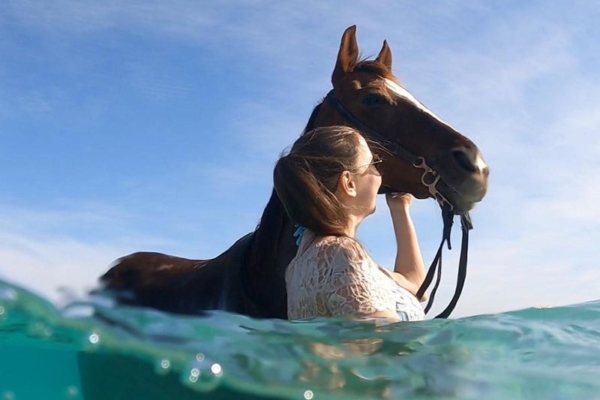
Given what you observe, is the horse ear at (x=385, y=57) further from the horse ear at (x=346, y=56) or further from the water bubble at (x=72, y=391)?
the water bubble at (x=72, y=391)

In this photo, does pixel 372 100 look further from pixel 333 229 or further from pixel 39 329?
pixel 39 329

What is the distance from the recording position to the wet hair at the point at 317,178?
310cm

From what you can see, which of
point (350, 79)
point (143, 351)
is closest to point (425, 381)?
point (143, 351)

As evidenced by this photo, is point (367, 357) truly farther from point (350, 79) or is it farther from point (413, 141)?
point (350, 79)

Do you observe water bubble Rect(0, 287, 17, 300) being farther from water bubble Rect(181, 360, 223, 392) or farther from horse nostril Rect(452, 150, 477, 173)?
horse nostril Rect(452, 150, 477, 173)

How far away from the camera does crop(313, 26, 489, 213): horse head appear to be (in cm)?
425

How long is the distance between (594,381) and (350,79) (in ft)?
7.79

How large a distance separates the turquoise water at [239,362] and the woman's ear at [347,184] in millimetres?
502

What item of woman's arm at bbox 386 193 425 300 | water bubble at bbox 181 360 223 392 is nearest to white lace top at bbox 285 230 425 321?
water bubble at bbox 181 360 223 392

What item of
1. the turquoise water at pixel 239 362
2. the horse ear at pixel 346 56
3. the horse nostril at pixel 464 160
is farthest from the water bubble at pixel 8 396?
the horse ear at pixel 346 56

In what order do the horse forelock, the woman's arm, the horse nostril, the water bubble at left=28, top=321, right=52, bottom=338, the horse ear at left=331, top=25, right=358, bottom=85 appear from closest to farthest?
1. the water bubble at left=28, top=321, right=52, bottom=338
2. the woman's arm
3. the horse nostril
4. the horse forelock
5. the horse ear at left=331, top=25, right=358, bottom=85

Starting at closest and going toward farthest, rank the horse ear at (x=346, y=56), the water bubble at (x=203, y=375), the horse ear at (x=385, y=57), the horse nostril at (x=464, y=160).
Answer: the water bubble at (x=203, y=375) < the horse nostril at (x=464, y=160) < the horse ear at (x=346, y=56) < the horse ear at (x=385, y=57)

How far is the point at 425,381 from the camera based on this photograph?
10.2 ft

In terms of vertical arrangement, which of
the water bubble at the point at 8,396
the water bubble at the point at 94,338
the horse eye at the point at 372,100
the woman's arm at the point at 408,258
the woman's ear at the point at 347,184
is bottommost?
the water bubble at the point at 8,396
